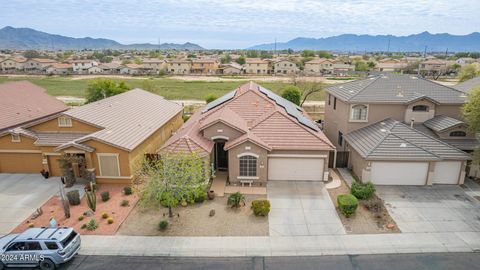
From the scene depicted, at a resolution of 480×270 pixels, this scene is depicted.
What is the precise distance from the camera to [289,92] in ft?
150

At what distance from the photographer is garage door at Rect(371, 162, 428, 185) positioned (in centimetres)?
2242

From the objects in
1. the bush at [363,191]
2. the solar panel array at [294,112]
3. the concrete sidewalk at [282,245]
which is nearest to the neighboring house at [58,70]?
the solar panel array at [294,112]

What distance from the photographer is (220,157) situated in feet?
84.8

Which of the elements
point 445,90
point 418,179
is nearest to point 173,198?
point 418,179

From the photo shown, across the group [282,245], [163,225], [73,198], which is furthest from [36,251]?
[282,245]

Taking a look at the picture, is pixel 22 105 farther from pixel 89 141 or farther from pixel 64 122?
pixel 89 141

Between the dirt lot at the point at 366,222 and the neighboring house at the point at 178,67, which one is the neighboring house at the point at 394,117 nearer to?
the dirt lot at the point at 366,222

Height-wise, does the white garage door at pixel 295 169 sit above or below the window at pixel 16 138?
below

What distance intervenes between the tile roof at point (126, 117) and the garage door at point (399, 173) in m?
19.0

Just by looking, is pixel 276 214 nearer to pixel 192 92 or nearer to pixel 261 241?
pixel 261 241

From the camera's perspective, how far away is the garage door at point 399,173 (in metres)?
22.4

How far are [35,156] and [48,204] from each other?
6781 mm

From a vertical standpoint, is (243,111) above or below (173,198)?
above

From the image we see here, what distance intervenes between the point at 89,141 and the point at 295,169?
15960mm
